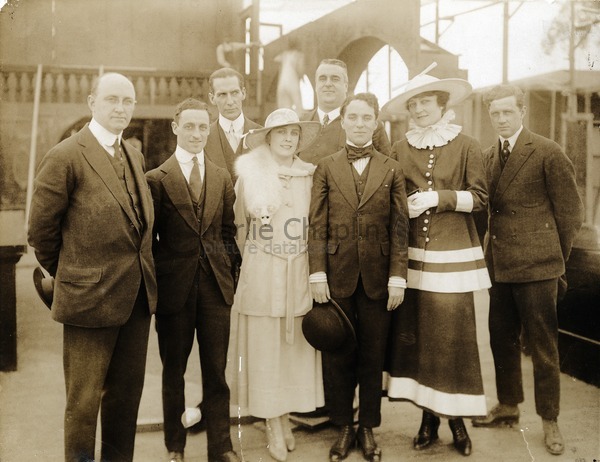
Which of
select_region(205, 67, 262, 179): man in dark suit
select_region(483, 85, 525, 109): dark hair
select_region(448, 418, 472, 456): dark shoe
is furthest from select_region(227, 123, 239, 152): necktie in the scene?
select_region(448, 418, 472, 456): dark shoe

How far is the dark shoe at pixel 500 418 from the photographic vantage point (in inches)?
147

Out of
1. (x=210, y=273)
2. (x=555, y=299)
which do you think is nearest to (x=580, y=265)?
(x=555, y=299)

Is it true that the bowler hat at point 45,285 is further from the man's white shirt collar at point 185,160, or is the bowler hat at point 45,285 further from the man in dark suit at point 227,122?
the man in dark suit at point 227,122

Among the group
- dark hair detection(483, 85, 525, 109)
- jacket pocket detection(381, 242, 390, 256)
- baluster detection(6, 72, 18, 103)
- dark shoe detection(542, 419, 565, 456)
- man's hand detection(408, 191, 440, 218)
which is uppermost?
baluster detection(6, 72, 18, 103)

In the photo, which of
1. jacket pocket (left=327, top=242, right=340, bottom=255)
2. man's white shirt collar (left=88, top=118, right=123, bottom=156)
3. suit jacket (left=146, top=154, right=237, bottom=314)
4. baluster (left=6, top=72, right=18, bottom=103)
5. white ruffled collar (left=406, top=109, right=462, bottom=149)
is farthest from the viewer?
baluster (left=6, top=72, right=18, bottom=103)

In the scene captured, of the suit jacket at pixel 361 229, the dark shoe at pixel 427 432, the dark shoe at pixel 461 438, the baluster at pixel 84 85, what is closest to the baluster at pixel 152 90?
the baluster at pixel 84 85

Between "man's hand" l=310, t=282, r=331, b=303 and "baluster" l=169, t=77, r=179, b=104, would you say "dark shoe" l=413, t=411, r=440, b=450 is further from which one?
"baluster" l=169, t=77, r=179, b=104

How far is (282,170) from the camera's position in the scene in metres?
3.28

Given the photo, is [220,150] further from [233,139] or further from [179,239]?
[179,239]

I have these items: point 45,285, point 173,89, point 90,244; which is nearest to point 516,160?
point 90,244

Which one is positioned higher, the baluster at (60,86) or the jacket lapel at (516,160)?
the baluster at (60,86)

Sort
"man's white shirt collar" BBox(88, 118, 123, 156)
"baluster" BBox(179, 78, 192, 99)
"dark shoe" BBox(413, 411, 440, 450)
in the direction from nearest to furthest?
"man's white shirt collar" BBox(88, 118, 123, 156) < "dark shoe" BBox(413, 411, 440, 450) < "baluster" BBox(179, 78, 192, 99)

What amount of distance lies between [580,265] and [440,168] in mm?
1924

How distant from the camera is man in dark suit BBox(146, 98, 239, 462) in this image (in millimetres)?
2965
